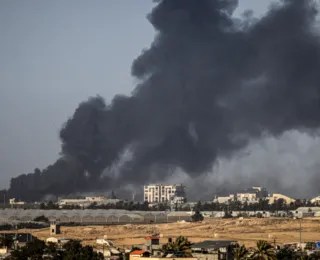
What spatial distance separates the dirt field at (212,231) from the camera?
123 metres

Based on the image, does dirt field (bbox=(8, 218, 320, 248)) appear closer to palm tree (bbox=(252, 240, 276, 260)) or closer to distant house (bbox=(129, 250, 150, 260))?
distant house (bbox=(129, 250, 150, 260))

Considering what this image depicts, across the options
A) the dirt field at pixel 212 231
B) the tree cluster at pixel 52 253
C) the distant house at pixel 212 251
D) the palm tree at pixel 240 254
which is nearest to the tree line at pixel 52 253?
the tree cluster at pixel 52 253

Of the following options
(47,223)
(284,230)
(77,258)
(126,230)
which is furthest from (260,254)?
(47,223)

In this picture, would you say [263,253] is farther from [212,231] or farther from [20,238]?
[212,231]

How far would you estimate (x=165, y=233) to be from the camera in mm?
135750

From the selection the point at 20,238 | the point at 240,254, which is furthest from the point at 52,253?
the point at 20,238

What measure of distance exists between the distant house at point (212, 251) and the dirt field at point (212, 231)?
30.6 metres

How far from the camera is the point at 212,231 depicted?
138 metres

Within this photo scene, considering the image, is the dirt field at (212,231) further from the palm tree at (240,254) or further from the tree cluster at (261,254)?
the palm tree at (240,254)

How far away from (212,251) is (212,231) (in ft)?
191

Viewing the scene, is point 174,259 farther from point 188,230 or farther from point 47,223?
point 47,223

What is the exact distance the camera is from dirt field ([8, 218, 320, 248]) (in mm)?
122562

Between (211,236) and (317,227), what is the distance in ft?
60.0

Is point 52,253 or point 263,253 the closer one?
point 263,253
